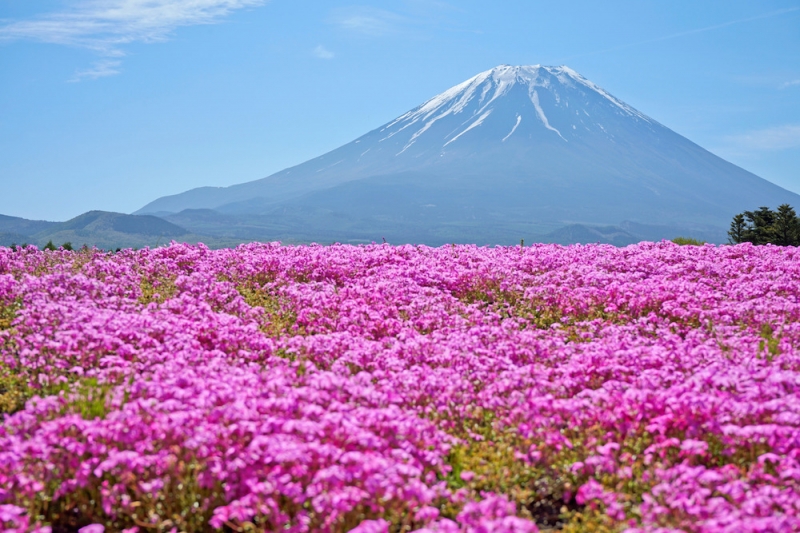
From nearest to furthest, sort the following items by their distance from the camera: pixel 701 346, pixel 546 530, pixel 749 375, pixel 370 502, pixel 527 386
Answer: pixel 370 502, pixel 546 530, pixel 749 375, pixel 527 386, pixel 701 346

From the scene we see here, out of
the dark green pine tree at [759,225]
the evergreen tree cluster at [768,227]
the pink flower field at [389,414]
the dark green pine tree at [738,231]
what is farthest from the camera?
the dark green pine tree at [738,231]

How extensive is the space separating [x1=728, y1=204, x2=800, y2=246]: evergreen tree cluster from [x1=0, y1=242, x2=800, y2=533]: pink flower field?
25.4m

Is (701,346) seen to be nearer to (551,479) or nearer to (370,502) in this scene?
(551,479)

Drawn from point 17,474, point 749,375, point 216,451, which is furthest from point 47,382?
point 749,375

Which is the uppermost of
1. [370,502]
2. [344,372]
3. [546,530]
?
[344,372]

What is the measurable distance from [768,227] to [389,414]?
3498 cm

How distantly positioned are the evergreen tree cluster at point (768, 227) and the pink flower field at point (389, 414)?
2541 cm

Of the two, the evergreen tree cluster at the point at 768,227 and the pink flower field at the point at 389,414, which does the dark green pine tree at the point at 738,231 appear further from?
the pink flower field at the point at 389,414

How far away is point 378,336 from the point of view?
1066cm

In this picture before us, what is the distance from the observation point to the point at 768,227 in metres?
36.3

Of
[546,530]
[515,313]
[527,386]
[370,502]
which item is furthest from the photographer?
[515,313]

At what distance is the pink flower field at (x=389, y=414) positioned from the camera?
5.54 meters

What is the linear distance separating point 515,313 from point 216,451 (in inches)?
300

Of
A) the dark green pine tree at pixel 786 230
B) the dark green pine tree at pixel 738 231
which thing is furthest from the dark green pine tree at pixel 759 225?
A: the dark green pine tree at pixel 786 230
